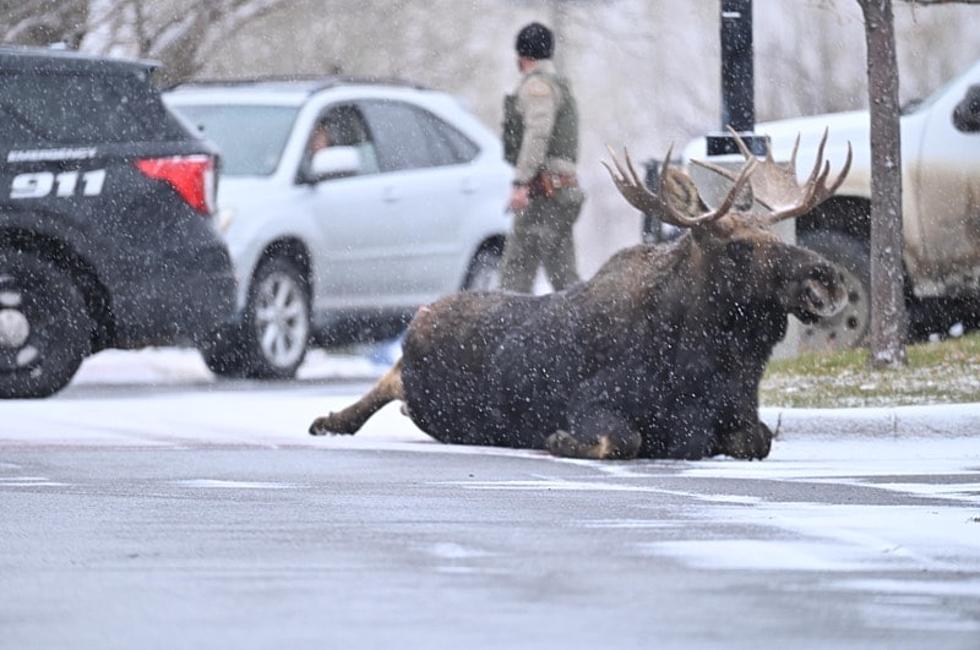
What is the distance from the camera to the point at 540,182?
53.9ft

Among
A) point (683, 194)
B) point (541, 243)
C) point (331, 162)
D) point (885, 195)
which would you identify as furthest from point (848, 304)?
point (683, 194)

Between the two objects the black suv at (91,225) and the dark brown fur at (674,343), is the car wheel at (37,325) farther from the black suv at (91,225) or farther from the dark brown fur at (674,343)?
the dark brown fur at (674,343)

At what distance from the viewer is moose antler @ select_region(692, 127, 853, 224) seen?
41.2 ft

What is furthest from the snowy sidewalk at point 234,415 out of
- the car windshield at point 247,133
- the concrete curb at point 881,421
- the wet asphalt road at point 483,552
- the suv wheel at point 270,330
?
the car windshield at point 247,133

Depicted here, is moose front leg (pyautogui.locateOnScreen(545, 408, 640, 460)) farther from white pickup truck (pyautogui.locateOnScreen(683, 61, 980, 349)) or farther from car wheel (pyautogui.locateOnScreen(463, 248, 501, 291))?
car wheel (pyautogui.locateOnScreen(463, 248, 501, 291))

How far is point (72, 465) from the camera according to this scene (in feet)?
38.8

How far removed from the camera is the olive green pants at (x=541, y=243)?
54.0 feet

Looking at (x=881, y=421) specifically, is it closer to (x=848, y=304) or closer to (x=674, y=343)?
(x=674, y=343)

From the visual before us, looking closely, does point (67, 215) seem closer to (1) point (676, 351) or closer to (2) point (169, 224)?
(2) point (169, 224)

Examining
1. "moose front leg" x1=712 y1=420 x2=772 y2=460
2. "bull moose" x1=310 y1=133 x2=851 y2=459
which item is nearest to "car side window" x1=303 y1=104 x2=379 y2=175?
"bull moose" x1=310 y1=133 x2=851 y2=459

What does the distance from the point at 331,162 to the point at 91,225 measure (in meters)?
2.50

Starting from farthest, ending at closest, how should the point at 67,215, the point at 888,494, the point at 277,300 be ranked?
the point at 277,300 → the point at 67,215 → the point at 888,494

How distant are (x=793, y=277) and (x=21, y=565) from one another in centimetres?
459

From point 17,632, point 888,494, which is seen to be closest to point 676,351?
point 888,494
